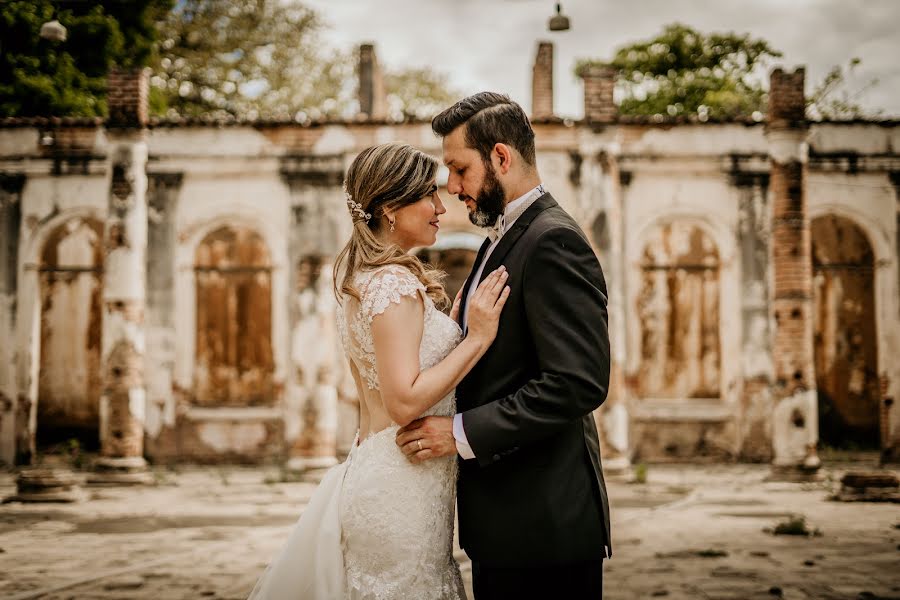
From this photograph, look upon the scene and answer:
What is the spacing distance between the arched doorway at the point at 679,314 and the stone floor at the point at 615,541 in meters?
2.07

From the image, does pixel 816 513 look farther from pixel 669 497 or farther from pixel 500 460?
pixel 500 460

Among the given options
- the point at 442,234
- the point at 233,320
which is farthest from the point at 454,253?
the point at 233,320

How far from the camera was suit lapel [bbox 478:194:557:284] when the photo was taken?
2.59 metres

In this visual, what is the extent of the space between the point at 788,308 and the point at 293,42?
16971 mm

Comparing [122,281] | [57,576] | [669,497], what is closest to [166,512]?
[57,576]

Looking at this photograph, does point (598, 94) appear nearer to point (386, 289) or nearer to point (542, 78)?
point (542, 78)

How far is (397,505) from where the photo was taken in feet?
8.75

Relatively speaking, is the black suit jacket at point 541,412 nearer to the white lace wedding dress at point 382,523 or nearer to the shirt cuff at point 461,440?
the shirt cuff at point 461,440

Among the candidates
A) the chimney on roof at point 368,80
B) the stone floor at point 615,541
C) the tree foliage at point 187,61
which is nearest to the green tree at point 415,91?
the tree foliage at point 187,61

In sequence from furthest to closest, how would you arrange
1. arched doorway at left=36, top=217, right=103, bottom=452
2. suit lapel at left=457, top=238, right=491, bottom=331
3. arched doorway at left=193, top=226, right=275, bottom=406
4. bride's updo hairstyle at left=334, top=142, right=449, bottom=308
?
arched doorway at left=36, top=217, right=103, bottom=452, arched doorway at left=193, top=226, right=275, bottom=406, suit lapel at left=457, top=238, right=491, bottom=331, bride's updo hairstyle at left=334, top=142, right=449, bottom=308

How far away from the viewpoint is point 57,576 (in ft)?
19.6

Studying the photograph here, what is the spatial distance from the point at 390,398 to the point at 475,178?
2.55 ft

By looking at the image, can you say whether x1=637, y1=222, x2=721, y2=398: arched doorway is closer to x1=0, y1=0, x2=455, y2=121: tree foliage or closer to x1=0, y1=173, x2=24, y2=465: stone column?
x1=0, y1=0, x2=455, y2=121: tree foliage

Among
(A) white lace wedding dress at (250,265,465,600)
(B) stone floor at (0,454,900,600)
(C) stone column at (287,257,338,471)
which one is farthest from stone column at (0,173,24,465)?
(A) white lace wedding dress at (250,265,465,600)
